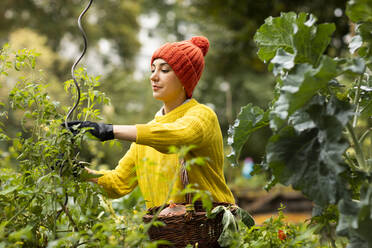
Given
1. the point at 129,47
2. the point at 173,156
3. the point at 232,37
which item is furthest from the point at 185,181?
the point at 129,47

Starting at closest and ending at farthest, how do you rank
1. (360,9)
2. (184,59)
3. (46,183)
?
(360,9), (46,183), (184,59)

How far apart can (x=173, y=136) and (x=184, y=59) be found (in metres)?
0.53

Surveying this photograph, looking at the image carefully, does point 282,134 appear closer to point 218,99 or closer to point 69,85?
point 69,85

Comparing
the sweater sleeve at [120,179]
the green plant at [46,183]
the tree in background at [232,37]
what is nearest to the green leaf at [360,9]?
the green plant at [46,183]

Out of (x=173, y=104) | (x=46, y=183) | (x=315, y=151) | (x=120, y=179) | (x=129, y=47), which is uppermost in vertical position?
(x=129, y=47)

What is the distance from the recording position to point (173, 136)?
5.96 feet

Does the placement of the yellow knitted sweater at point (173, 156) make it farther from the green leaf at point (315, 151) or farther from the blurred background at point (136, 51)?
the blurred background at point (136, 51)

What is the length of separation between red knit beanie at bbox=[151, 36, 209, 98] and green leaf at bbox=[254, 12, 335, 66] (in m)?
0.66

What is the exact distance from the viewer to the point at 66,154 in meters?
1.61

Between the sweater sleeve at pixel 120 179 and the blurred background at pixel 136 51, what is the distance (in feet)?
19.2

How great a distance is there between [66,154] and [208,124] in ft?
2.28

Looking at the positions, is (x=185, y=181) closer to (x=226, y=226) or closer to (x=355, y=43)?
(x=226, y=226)

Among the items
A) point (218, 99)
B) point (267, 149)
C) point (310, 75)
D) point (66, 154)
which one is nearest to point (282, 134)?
point (267, 149)

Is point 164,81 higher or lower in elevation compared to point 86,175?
higher
